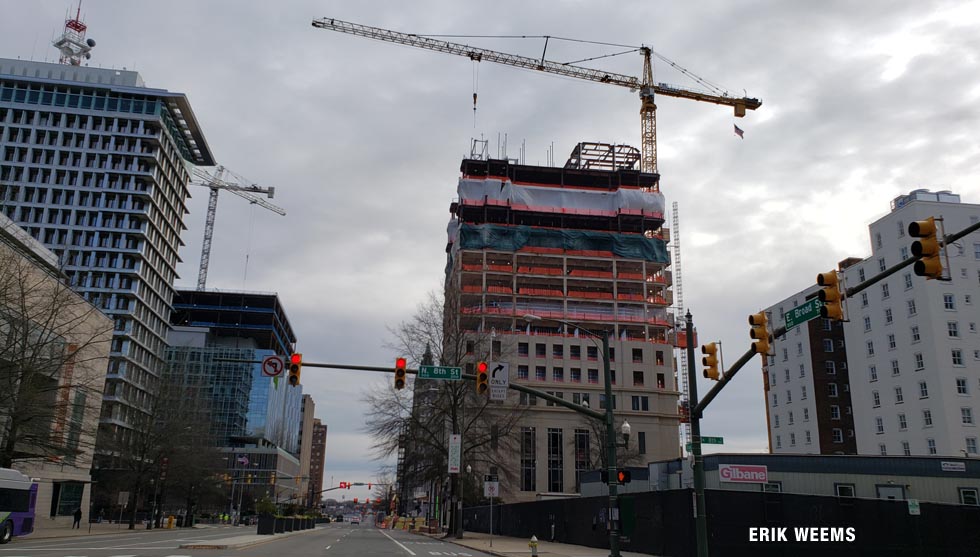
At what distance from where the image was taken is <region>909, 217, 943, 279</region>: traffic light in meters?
12.0

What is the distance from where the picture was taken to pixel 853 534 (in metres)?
26.0

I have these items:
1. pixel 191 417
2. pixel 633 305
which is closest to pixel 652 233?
pixel 633 305

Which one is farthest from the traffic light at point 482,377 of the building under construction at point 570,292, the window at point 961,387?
the building under construction at point 570,292

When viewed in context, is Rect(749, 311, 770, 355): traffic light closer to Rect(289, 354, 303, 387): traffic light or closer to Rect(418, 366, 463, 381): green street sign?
Rect(418, 366, 463, 381): green street sign

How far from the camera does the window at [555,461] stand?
98.3 m

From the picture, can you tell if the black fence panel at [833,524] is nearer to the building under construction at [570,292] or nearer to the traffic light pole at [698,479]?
the traffic light pole at [698,479]

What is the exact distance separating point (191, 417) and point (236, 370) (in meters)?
93.4

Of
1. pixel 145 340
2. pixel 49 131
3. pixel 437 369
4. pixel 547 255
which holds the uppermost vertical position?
pixel 49 131

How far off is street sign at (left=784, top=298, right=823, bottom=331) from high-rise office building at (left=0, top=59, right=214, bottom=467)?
11041 centimetres

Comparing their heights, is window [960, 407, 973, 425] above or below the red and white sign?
above

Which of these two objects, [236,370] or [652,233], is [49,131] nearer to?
[236,370]

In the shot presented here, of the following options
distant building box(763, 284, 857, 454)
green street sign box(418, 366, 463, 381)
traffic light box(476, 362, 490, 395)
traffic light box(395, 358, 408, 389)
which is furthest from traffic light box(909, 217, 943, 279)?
distant building box(763, 284, 857, 454)

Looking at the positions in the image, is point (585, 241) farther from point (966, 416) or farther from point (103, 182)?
point (103, 182)

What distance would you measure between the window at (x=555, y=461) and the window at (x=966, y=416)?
48.2 m
